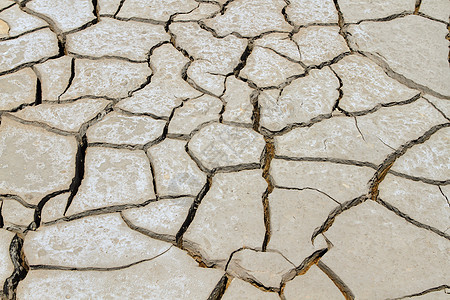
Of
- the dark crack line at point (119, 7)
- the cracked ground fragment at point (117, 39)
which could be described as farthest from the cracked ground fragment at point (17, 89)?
the dark crack line at point (119, 7)

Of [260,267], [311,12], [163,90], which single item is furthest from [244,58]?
[260,267]

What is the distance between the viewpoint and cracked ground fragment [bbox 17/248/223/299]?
6.39 ft

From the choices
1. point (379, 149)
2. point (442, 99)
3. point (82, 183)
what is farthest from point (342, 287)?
point (442, 99)

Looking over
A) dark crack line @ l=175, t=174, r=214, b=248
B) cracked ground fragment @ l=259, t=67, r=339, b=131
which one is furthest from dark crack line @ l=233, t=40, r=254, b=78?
dark crack line @ l=175, t=174, r=214, b=248

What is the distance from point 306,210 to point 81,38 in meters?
1.66

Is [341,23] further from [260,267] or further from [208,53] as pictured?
[260,267]

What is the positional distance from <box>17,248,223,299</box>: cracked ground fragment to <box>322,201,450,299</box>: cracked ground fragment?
1.64 feet

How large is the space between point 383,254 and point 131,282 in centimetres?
98

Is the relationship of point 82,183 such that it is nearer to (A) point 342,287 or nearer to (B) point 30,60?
(B) point 30,60

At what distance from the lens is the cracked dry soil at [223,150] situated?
204 cm

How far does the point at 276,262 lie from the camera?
2059 millimetres

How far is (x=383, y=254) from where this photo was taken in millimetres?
2107

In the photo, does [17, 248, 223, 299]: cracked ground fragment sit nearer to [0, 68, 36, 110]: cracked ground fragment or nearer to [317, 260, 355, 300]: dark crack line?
[317, 260, 355, 300]: dark crack line

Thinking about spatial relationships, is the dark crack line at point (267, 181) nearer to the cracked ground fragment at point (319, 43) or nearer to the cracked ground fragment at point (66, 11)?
the cracked ground fragment at point (319, 43)
